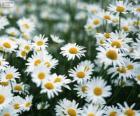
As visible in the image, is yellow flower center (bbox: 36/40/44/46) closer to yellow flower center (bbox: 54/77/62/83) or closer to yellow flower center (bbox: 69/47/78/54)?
yellow flower center (bbox: 69/47/78/54)

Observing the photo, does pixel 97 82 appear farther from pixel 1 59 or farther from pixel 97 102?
pixel 1 59

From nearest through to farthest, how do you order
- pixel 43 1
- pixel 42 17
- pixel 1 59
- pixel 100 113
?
pixel 100 113, pixel 1 59, pixel 42 17, pixel 43 1

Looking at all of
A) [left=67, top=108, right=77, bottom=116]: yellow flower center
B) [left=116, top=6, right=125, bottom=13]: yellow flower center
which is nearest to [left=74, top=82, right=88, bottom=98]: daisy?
[left=67, top=108, right=77, bottom=116]: yellow flower center

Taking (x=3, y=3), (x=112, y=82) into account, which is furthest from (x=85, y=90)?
(x=3, y=3)

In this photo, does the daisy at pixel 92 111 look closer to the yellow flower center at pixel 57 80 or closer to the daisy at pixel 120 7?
the yellow flower center at pixel 57 80

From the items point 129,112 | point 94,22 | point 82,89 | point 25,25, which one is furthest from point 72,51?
point 25,25

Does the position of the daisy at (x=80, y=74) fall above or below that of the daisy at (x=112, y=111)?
above

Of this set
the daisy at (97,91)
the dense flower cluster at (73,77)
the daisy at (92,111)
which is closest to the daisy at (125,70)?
the dense flower cluster at (73,77)
